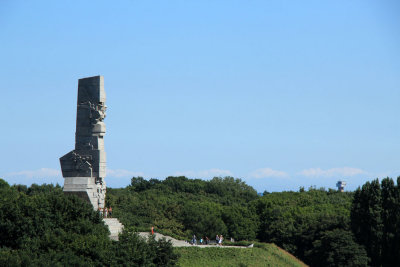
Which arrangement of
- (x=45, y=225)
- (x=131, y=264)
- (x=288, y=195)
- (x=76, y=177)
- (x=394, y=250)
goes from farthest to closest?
(x=288, y=195) → (x=394, y=250) → (x=76, y=177) → (x=45, y=225) → (x=131, y=264)

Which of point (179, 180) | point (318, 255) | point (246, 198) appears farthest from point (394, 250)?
point (179, 180)

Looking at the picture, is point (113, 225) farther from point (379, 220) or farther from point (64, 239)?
point (379, 220)

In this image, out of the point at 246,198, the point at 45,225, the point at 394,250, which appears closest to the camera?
the point at 45,225

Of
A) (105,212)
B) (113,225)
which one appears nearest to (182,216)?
(105,212)

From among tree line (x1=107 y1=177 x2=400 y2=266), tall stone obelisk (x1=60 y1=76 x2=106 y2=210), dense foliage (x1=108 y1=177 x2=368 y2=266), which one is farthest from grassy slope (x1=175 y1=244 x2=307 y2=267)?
tall stone obelisk (x1=60 y1=76 x2=106 y2=210)

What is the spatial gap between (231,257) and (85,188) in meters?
11.0

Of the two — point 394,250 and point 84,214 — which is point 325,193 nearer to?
point 394,250

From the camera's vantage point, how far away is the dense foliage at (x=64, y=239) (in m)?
33.9

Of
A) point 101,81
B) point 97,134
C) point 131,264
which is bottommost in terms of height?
point 131,264

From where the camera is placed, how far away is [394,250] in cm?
5378

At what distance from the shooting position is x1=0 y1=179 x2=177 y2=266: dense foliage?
1333 inches

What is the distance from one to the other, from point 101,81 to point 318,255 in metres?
22.9

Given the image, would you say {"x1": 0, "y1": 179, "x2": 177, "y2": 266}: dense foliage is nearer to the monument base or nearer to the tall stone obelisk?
the monument base

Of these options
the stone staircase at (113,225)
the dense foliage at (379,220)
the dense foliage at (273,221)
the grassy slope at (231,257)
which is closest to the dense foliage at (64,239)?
the stone staircase at (113,225)
